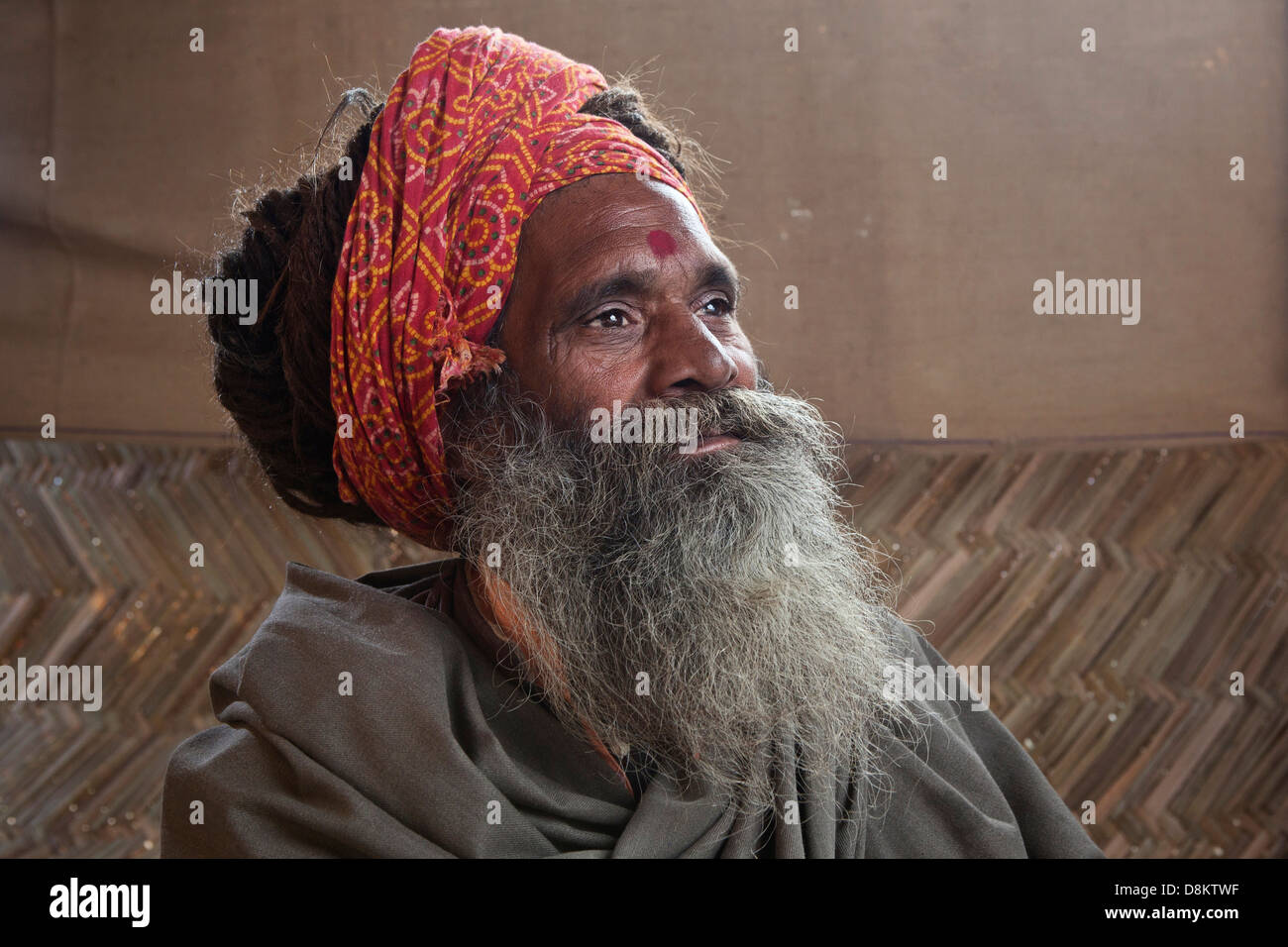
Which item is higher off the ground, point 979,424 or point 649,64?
point 649,64

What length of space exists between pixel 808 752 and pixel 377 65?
231cm

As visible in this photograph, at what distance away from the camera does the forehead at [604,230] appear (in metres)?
1.52

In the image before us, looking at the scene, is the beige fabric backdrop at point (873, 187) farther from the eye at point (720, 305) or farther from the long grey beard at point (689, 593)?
the long grey beard at point (689, 593)

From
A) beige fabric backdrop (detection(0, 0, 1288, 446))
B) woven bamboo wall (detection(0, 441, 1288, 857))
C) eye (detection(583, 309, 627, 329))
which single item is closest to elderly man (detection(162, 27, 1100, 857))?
eye (detection(583, 309, 627, 329))

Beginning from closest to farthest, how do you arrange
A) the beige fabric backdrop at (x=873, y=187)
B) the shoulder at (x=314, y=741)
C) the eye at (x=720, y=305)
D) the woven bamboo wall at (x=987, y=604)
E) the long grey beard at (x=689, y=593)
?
1. the shoulder at (x=314, y=741)
2. the long grey beard at (x=689, y=593)
3. the eye at (x=720, y=305)
4. the woven bamboo wall at (x=987, y=604)
5. the beige fabric backdrop at (x=873, y=187)

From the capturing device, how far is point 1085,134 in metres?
2.98

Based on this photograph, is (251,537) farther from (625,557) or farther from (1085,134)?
(1085,134)

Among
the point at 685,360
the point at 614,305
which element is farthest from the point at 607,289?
the point at 685,360

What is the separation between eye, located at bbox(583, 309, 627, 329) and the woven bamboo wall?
1535mm

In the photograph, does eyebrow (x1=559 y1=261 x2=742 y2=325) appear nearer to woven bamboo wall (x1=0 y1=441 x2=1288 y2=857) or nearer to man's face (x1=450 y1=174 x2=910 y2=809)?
man's face (x1=450 y1=174 x2=910 y2=809)

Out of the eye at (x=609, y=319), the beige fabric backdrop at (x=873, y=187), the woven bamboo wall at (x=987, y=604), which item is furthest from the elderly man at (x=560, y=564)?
the beige fabric backdrop at (x=873, y=187)

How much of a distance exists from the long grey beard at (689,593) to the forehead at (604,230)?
0.62 feet

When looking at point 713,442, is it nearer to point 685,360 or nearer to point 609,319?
point 685,360
